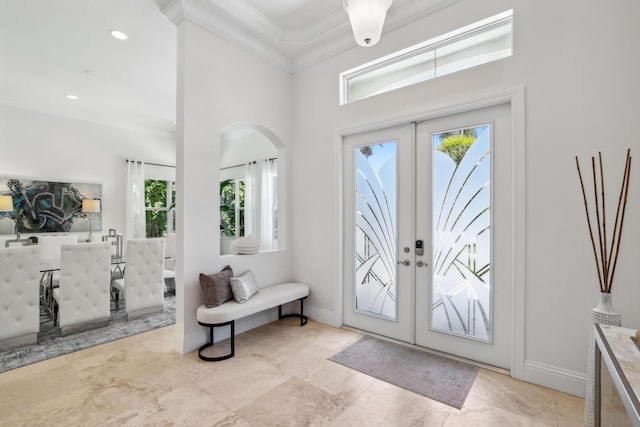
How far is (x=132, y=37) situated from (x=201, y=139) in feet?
5.24

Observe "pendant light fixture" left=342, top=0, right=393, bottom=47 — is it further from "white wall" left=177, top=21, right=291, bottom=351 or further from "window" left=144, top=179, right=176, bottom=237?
"window" left=144, top=179, right=176, bottom=237

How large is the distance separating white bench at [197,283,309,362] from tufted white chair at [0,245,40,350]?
175 centimetres

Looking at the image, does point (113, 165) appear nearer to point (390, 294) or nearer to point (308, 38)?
point (308, 38)

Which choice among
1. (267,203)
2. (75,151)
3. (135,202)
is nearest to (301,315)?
(267,203)

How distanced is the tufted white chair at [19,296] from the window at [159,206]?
3.63 metres

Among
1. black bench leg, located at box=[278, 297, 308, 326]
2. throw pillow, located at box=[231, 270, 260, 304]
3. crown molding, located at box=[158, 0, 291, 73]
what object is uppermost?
crown molding, located at box=[158, 0, 291, 73]

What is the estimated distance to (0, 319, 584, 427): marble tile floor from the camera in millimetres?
1901

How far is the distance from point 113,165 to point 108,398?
17.2ft

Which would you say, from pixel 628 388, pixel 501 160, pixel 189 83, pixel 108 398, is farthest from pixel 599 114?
pixel 108 398

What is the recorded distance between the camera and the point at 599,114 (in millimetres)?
2078

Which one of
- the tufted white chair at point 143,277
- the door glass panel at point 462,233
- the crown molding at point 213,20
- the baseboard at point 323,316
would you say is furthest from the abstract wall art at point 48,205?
the door glass panel at point 462,233

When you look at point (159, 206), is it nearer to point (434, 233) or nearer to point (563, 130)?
point (434, 233)

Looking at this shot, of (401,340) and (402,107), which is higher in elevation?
(402,107)

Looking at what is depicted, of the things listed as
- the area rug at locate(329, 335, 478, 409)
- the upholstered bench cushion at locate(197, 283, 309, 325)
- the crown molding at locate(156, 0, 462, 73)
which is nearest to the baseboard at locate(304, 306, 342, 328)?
the upholstered bench cushion at locate(197, 283, 309, 325)
